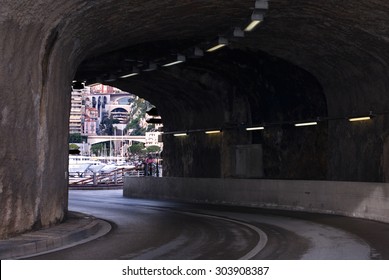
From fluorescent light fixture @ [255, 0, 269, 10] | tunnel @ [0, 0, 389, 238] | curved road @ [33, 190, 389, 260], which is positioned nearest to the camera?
curved road @ [33, 190, 389, 260]

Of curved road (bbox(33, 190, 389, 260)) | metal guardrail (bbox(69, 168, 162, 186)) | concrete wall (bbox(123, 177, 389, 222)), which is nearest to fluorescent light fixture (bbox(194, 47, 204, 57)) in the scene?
concrete wall (bbox(123, 177, 389, 222))

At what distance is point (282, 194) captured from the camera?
23344 mm

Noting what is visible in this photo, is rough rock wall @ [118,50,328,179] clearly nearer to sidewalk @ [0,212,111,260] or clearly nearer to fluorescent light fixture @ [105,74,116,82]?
fluorescent light fixture @ [105,74,116,82]

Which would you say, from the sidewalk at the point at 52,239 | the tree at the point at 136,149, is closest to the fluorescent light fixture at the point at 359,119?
the sidewalk at the point at 52,239

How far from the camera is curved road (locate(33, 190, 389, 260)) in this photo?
1145cm

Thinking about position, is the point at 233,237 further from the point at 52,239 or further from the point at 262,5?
the point at 262,5

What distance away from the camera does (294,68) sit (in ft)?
81.2

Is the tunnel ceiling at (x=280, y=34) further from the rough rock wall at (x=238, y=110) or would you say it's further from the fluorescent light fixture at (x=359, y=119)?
the rough rock wall at (x=238, y=110)

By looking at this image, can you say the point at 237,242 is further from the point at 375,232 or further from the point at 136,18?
the point at 136,18

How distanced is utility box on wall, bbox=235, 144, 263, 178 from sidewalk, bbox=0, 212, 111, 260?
1219 centimetres

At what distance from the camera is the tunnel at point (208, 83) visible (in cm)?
1334

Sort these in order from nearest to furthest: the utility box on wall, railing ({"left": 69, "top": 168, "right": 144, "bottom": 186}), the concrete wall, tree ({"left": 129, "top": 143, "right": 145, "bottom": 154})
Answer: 1. the concrete wall
2. the utility box on wall
3. railing ({"left": 69, "top": 168, "right": 144, "bottom": 186})
4. tree ({"left": 129, "top": 143, "right": 145, "bottom": 154})

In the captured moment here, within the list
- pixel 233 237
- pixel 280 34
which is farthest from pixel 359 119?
pixel 233 237

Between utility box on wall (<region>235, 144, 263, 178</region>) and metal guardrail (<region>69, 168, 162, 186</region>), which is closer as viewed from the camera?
utility box on wall (<region>235, 144, 263, 178</region>)
